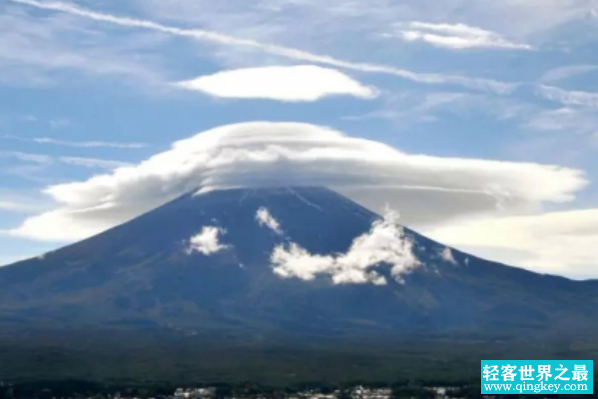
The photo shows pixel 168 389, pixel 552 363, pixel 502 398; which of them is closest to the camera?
pixel 552 363

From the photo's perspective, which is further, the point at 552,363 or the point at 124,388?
the point at 124,388

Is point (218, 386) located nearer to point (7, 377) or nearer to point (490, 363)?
point (7, 377)

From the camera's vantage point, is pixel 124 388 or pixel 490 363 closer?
pixel 490 363

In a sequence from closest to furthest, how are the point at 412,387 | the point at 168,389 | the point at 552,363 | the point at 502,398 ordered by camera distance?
the point at 552,363 → the point at 502,398 → the point at 168,389 → the point at 412,387

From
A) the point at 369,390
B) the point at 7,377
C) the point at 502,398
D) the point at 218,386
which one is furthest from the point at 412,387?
the point at 7,377

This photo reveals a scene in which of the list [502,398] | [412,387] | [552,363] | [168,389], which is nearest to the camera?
[552,363]

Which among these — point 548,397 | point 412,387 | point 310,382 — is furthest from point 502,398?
point 310,382

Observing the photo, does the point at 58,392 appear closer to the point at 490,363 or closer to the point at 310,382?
the point at 310,382

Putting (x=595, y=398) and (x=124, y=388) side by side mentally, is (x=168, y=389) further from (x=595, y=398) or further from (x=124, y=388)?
(x=595, y=398)
